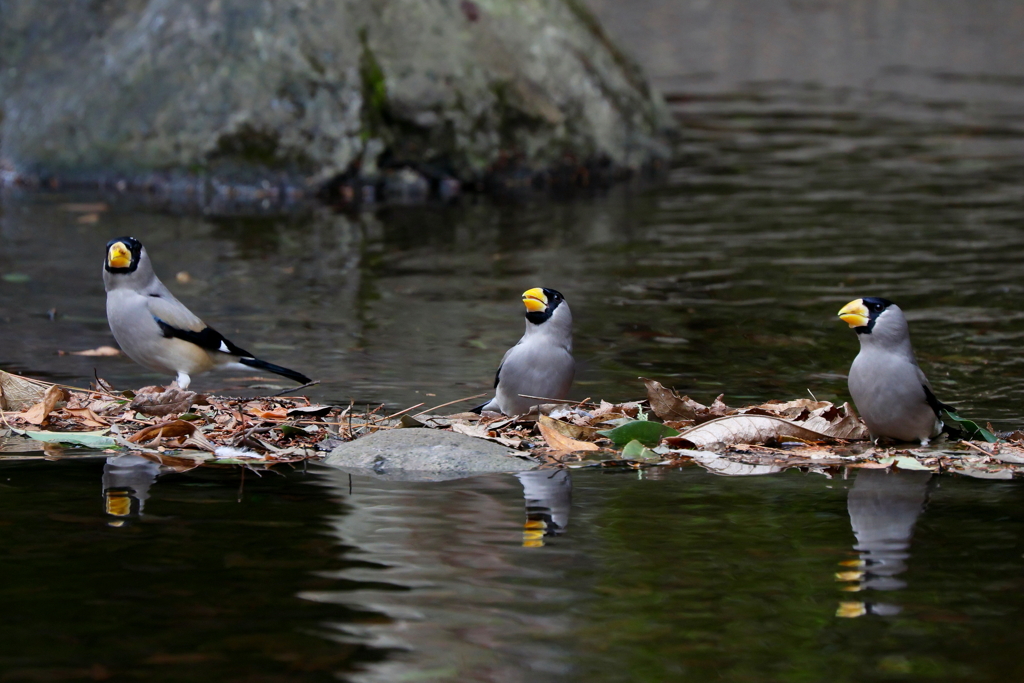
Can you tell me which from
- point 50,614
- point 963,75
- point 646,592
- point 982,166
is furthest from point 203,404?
point 963,75

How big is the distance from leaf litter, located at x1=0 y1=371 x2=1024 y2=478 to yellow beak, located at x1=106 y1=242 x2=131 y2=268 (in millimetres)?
A: 649

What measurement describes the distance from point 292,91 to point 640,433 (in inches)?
319

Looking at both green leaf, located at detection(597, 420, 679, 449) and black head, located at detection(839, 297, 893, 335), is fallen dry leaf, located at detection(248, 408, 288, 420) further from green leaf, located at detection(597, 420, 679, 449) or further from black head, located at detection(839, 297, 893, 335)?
black head, located at detection(839, 297, 893, 335)

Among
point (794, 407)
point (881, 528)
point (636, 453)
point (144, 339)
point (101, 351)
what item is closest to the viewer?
point (881, 528)

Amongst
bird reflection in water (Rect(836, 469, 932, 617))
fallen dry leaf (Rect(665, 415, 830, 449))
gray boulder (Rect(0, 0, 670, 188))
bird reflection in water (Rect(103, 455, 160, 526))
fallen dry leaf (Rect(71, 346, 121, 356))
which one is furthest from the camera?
gray boulder (Rect(0, 0, 670, 188))

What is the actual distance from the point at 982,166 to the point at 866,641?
1154 centimetres

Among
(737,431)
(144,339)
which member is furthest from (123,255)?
(737,431)

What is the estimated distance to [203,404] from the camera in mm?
5895

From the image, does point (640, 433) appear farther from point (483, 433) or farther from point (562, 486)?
point (483, 433)

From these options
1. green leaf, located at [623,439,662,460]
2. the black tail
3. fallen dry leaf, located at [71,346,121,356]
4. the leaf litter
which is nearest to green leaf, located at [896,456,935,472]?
the leaf litter

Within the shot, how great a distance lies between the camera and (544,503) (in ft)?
15.4

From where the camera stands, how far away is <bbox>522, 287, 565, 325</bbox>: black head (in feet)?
18.4

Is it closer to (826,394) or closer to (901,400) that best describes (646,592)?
(901,400)

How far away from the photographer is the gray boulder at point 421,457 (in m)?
5.10
